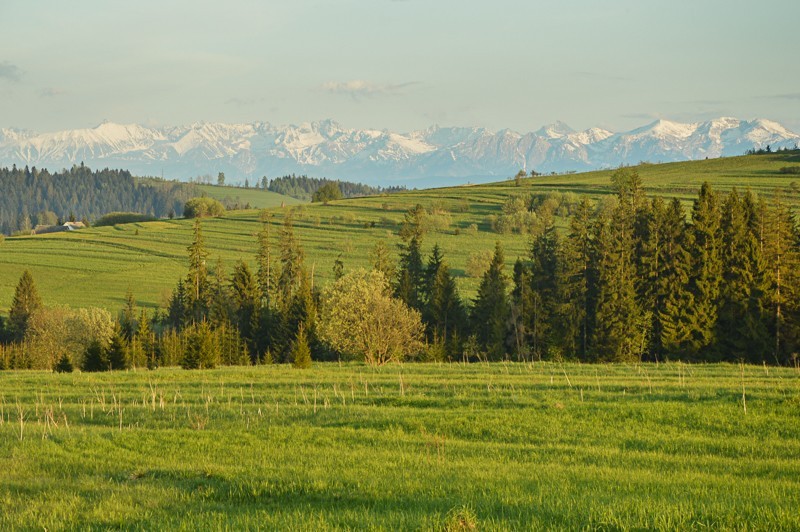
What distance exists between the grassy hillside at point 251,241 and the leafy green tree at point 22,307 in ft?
31.8

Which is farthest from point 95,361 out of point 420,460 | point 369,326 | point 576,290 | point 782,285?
point 782,285

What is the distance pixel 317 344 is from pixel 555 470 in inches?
2607

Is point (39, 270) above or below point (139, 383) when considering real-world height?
above

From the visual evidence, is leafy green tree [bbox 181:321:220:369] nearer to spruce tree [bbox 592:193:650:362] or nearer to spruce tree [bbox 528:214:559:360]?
spruce tree [bbox 528:214:559:360]

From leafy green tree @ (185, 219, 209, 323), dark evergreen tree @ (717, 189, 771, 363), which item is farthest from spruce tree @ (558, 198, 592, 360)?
leafy green tree @ (185, 219, 209, 323)

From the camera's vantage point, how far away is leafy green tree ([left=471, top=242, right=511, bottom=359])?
249 feet

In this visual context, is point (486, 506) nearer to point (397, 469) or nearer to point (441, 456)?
point (397, 469)

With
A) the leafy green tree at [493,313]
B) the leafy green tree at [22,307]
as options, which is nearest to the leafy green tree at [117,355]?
the leafy green tree at [493,313]

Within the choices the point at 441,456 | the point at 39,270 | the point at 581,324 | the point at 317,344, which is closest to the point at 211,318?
the point at 317,344

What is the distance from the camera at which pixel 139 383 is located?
130 ft

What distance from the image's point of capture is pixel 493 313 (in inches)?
3066

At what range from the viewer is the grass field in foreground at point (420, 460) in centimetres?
1179

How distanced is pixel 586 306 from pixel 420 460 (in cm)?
5852

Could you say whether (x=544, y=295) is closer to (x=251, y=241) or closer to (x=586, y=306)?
(x=586, y=306)
